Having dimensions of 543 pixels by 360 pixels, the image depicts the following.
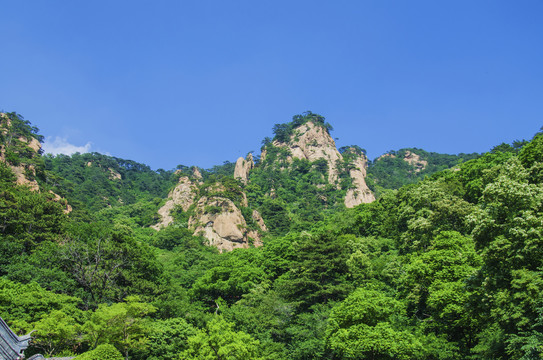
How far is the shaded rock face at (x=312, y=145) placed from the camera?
93.7m

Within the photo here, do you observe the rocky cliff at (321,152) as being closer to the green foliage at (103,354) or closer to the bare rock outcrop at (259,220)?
the bare rock outcrop at (259,220)

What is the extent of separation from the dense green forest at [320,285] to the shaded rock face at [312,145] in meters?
51.4

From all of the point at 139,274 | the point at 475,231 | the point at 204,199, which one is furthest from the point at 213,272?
the point at 204,199

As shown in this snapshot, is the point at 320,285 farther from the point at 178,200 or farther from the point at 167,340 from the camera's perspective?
the point at 178,200

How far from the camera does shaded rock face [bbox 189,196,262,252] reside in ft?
178

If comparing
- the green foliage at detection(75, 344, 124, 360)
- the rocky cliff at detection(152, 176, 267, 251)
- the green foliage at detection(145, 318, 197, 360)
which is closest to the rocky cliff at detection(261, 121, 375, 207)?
the rocky cliff at detection(152, 176, 267, 251)

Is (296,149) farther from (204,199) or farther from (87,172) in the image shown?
(87,172)

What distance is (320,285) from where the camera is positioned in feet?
74.6

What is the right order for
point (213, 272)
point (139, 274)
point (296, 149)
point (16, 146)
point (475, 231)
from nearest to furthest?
point (475, 231) < point (139, 274) < point (213, 272) < point (16, 146) < point (296, 149)

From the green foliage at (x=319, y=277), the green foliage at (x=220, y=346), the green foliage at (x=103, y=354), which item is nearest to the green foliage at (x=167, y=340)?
the green foliage at (x=220, y=346)

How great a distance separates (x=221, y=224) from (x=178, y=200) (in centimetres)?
1554

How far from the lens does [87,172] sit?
86.8 metres

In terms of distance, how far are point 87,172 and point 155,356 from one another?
7690cm

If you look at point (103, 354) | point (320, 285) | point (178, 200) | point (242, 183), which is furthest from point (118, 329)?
point (242, 183)
